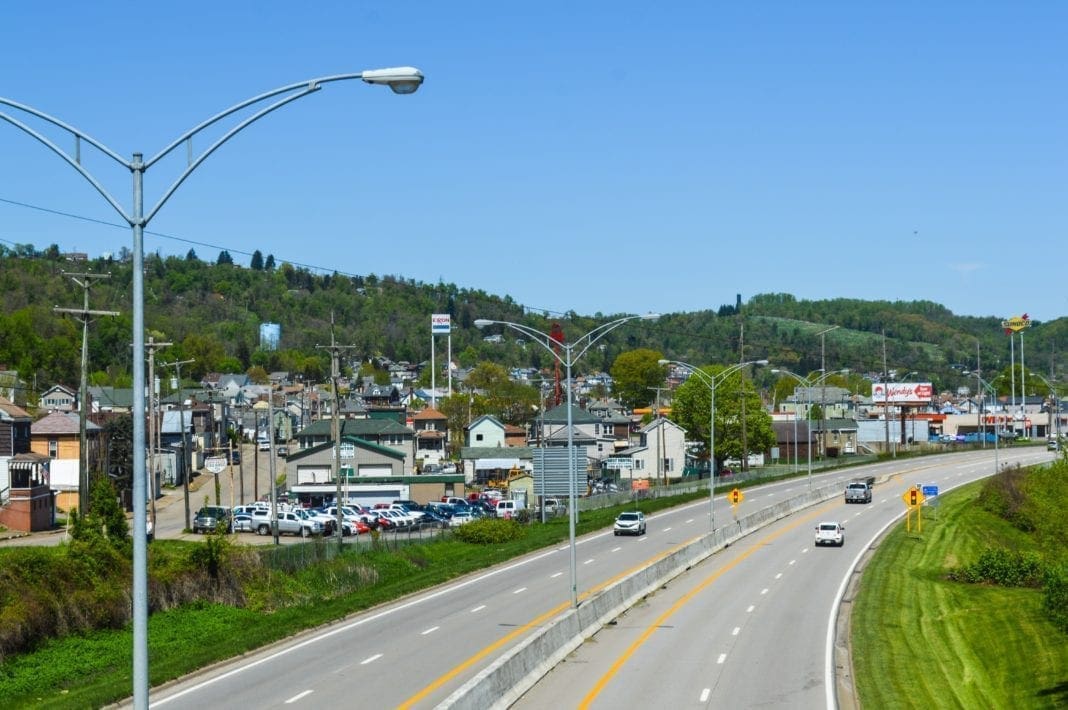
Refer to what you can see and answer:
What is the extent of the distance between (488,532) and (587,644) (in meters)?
30.8

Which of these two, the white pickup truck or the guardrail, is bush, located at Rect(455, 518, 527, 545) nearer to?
the white pickup truck

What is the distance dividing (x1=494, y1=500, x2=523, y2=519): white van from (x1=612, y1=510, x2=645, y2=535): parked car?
11.4 metres

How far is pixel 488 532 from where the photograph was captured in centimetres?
6400

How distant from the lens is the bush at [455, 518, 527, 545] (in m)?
63.8

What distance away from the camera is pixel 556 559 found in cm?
5750

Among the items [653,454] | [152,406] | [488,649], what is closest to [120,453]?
[152,406]

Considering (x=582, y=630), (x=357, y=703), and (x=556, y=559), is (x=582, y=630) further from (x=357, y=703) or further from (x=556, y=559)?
(x=556, y=559)

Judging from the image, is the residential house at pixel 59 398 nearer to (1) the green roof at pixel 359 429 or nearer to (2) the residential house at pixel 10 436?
(1) the green roof at pixel 359 429

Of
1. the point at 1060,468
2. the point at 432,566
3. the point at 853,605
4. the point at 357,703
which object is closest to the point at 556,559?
the point at 432,566

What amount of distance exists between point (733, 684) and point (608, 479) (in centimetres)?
9033

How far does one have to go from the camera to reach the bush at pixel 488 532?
63.8 metres

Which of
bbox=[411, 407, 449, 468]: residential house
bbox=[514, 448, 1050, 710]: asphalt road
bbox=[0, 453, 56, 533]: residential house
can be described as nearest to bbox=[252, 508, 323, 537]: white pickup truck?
bbox=[0, 453, 56, 533]: residential house

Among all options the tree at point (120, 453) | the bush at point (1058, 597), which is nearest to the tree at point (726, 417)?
the tree at point (120, 453)

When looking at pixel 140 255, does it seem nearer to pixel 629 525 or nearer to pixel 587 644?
pixel 587 644
